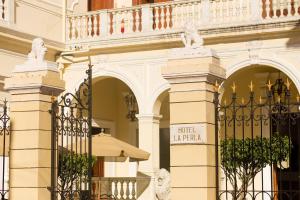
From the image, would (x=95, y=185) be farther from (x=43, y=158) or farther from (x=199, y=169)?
(x=199, y=169)

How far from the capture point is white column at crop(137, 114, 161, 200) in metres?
17.5

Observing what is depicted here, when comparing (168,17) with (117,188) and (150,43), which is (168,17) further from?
(117,188)

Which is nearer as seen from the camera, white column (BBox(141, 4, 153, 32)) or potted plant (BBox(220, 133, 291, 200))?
potted plant (BBox(220, 133, 291, 200))

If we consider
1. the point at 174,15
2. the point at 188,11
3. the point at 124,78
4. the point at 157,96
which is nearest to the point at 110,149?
the point at 157,96

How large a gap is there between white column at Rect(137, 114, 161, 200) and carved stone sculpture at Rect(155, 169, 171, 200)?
3.11 feet

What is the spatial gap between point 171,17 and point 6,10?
405 cm

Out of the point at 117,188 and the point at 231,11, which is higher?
the point at 231,11

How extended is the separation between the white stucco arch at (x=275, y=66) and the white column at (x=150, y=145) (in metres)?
2.31

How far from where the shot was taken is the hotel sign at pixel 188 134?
30.0 ft

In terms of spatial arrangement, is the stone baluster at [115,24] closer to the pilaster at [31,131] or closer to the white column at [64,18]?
the white column at [64,18]

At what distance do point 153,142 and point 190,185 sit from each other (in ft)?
27.2

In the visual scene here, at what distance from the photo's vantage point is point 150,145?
57.3 ft

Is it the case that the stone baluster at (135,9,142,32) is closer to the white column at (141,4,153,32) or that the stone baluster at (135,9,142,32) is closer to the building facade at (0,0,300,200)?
the building facade at (0,0,300,200)

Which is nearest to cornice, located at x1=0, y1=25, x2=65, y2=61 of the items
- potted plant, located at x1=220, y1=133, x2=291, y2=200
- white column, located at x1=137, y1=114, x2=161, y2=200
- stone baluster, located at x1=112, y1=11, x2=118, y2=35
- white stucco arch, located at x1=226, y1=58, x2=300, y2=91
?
stone baluster, located at x1=112, y1=11, x2=118, y2=35
